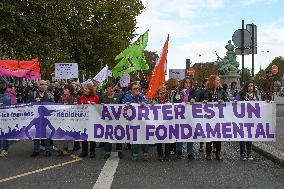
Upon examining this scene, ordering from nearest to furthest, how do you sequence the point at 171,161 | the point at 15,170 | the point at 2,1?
the point at 15,170
the point at 171,161
the point at 2,1

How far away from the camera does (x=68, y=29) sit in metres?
41.3

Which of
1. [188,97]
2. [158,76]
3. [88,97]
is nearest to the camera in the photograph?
[188,97]

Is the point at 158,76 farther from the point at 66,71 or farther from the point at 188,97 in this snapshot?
the point at 66,71

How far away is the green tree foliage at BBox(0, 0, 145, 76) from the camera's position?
3009 centimetres

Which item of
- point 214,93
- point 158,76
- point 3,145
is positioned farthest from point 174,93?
point 3,145

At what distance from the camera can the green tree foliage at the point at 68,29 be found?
30094mm

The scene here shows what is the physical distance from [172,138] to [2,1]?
64.0 feet

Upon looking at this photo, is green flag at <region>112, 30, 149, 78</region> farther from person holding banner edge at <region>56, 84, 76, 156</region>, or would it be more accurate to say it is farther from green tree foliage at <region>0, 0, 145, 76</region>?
green tree foliage at <region>0, 0, 145, 76</region>

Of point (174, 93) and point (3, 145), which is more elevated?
point (174, 93)

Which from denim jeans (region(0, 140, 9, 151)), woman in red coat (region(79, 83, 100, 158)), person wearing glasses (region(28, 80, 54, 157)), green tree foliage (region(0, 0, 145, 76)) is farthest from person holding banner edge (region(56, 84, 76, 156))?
green tree foliage (region(0, 0, 145, 76))

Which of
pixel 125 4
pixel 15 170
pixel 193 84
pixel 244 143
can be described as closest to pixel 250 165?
pixel 244 143

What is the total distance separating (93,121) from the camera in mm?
12430

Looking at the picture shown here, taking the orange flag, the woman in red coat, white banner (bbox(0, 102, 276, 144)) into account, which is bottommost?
white banner (bbox(0, 102, 276, 144))

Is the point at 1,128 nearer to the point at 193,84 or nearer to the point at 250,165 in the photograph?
the point at 193,84
